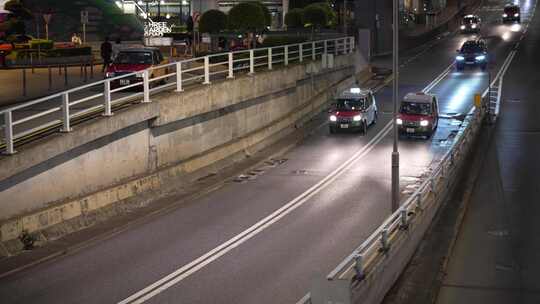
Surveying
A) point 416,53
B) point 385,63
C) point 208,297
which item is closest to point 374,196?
point 208,297

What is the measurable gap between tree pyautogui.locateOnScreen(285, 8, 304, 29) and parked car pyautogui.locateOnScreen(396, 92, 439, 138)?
29191mm

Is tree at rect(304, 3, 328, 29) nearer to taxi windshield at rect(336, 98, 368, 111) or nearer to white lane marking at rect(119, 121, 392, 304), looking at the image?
taxi windshield at rect(336, 98, 368, 111)

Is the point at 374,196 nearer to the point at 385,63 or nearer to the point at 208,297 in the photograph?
the point at 208,297

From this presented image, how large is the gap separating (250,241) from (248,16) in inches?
1307

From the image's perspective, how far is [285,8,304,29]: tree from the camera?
69.7 meters

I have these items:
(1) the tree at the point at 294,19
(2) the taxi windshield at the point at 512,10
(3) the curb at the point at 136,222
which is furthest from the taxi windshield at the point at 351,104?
(2) the taxi windshield at the point at 512,10

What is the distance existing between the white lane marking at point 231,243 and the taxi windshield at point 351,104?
16.5ft

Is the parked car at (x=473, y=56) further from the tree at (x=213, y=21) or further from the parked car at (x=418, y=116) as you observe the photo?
the parked car at (x=418, y=116)

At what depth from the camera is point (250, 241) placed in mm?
22281

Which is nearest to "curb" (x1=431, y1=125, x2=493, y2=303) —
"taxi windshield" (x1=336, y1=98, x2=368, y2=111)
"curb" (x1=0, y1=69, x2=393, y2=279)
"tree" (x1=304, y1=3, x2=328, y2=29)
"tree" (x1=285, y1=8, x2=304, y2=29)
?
"taxi windshield" (x1=336, y1=98, x2=368, y2=111)

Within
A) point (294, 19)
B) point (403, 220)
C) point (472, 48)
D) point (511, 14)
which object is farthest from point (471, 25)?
point (403, 220)

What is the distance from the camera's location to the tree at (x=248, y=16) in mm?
53562

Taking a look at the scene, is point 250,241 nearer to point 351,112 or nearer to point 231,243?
point 231,243

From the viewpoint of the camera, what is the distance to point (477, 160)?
36.0 m
